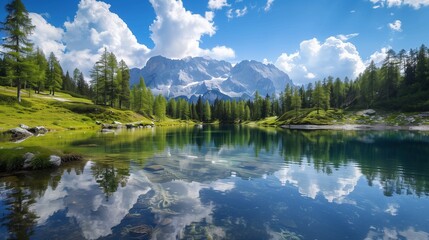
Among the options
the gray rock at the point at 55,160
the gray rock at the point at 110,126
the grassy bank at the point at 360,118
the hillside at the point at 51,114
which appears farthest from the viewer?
the grassy bank at the point at 360,118

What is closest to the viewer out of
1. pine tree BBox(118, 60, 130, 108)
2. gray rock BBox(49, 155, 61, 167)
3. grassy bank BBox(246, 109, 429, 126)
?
gray rock BBox(49, 155, 61, 167)

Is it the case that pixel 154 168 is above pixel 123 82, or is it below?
below

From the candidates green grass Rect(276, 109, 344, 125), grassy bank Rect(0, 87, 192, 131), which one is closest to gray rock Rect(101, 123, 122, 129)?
grassy bank Rect(0, 87, 192, 131)

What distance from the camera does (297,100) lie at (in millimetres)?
140625

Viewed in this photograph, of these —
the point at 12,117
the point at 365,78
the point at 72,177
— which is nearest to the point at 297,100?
the point at 365,78

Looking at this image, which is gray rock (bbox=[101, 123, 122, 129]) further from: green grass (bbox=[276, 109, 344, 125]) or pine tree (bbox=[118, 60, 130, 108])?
green grass (bbox=[276, 109, 344, 125])

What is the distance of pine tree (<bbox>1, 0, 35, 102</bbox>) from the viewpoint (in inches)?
2566

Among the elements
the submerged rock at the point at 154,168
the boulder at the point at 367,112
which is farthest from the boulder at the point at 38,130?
the boulder at the point at 367,112

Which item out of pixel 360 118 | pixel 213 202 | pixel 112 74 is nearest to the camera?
pixel 213 202

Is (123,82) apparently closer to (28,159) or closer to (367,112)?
(28,159)

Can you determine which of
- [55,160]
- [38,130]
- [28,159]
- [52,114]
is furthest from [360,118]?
[28,159]

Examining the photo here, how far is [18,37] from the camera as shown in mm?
66438

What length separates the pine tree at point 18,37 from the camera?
65.2 m

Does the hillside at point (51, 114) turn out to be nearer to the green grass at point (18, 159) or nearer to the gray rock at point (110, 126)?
the gray rock at point (110, 126)
